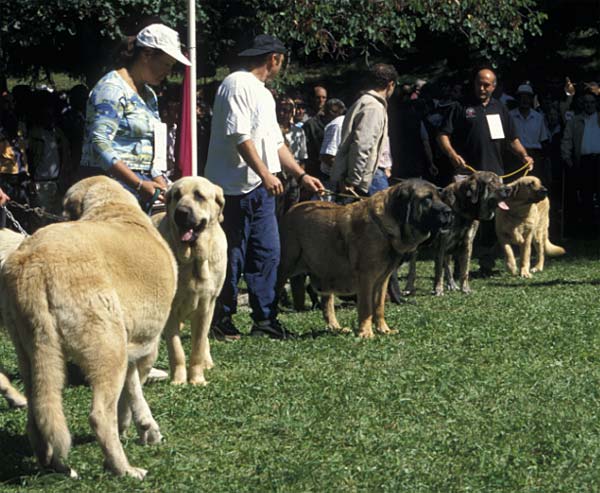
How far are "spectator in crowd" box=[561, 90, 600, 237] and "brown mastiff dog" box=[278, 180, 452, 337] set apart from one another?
8217 mm

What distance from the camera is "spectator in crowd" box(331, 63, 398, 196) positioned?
9781mm

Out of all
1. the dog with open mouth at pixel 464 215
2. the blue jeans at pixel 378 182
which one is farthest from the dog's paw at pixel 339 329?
the dog with open mouth at pixel 464 215

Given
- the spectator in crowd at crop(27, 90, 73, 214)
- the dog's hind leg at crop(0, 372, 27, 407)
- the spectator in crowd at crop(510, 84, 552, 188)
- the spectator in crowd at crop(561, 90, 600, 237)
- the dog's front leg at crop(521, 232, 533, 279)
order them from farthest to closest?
the spectator in crowd at crop(561, 90, 600, 237) → the spectator in crowd at crop(510, 84, 552, 188) → the dog's front leg at crop(521, 232, 533, 279) → the spectator in crowd at crop(27, 90, 73, 214) → the dog's hind leg at crop(0, 372, 27, 407)

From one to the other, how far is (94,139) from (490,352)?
10.2 feet

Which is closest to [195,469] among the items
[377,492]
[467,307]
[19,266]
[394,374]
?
[377,492]

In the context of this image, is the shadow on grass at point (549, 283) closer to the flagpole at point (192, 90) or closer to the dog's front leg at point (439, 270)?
the dog's front leg at point (439, 270)

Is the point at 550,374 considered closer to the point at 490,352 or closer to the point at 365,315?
the point at 490,352

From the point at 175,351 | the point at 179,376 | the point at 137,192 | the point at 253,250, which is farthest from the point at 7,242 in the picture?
the point at 253,250

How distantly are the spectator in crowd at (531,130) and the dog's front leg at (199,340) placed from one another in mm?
9694

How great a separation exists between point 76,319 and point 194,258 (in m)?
2.40

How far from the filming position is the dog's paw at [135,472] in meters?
4.75

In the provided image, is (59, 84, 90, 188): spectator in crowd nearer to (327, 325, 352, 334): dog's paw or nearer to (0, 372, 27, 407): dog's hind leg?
(327, 325, 352, 334): dog's paw

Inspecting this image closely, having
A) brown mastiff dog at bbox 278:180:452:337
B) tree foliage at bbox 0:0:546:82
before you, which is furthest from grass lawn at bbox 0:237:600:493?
tree foliage at bbox 0:0:546:82

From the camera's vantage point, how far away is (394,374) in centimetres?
695
